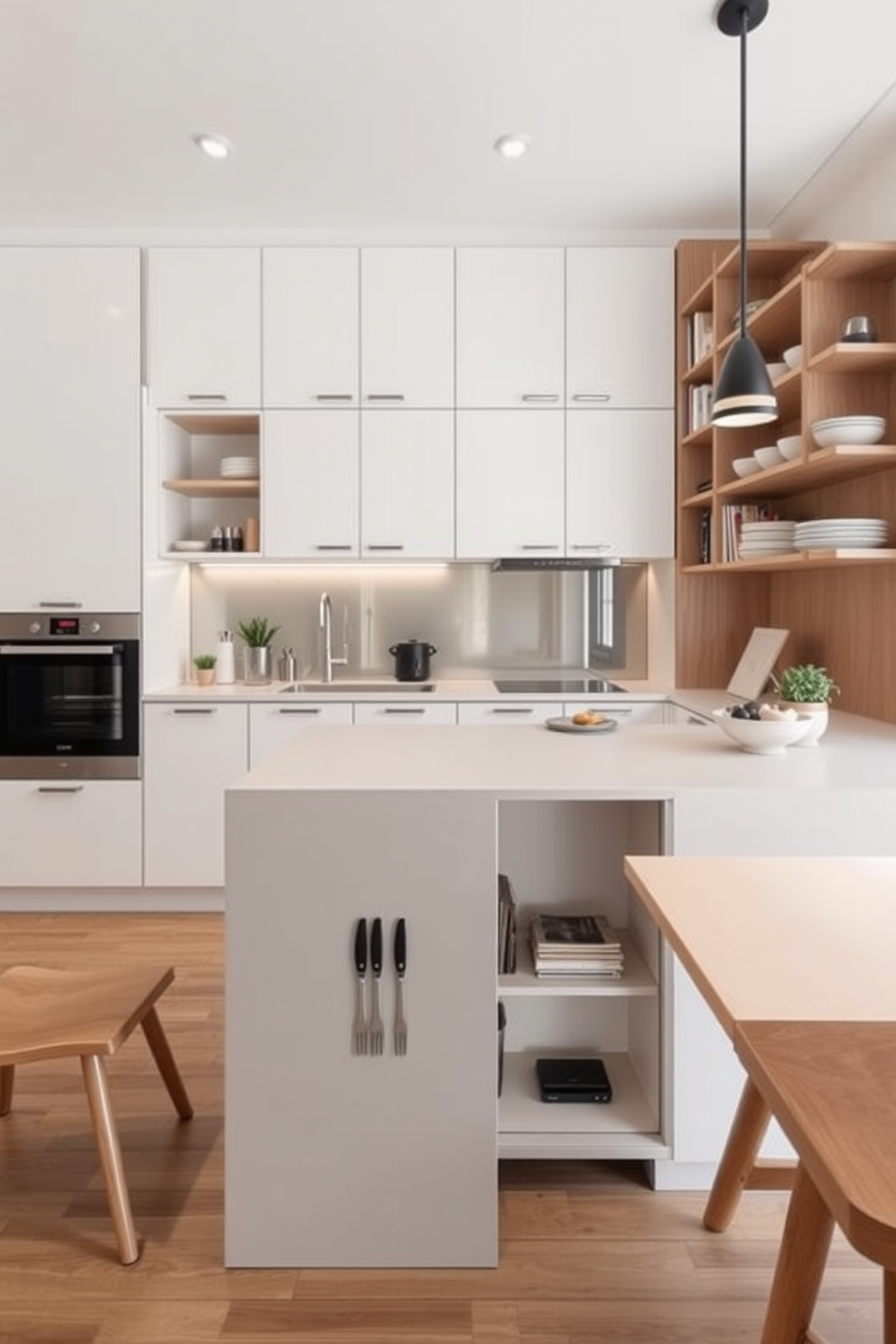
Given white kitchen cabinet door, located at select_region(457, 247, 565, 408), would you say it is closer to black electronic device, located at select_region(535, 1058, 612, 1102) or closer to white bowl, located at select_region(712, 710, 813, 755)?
white bowl, located at select_region(712, 710, 813, 755)

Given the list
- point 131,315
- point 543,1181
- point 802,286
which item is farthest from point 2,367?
point 543,1181

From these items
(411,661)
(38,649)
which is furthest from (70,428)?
(411,661)

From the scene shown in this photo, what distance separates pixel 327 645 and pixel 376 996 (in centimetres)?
279

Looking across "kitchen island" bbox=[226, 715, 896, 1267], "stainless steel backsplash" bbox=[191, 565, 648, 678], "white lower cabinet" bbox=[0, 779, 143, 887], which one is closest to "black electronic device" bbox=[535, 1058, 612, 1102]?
"kitchen island" bbox=[226, 715, 896, 1267]

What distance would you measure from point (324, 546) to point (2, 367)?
1468 mm

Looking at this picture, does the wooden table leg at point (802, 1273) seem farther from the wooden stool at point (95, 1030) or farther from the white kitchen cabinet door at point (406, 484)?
the white kitchen cabinet door at point (406, 484)

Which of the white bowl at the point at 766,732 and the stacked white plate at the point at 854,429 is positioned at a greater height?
the stacked white plate at the point at 854,429

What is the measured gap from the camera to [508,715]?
150 inches

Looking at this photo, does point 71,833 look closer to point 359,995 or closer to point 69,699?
point 69,699

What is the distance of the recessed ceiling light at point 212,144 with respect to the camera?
3258 millimetres

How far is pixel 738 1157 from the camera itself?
1764 mm

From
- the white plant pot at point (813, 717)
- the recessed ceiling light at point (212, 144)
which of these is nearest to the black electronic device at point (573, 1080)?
the white plant pot at point (813, 717)

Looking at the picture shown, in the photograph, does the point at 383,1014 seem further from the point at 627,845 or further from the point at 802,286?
the point at 802,286

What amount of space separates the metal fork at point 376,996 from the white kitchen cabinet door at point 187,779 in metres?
2.15
